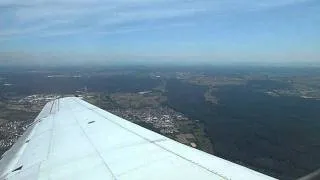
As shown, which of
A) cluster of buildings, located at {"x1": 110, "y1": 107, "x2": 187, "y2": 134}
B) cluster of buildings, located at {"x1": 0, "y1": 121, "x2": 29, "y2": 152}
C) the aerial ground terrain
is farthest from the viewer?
cluster of buildings, located at {"x1": 110, "y1": 107, "x2": 187, "y2": 134}

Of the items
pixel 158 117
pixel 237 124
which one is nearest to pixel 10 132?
pixel 158 117

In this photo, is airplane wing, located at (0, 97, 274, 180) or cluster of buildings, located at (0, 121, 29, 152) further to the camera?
cluster of buildings, located at (0, 121, 29, 152)

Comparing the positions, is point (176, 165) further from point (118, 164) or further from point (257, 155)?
point (257, 155)

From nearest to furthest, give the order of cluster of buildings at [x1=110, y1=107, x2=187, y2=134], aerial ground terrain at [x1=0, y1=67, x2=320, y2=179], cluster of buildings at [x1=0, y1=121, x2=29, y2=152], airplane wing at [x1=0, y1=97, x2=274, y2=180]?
airplane wing at [x1=0, y1=97, x2=274, y2=180]
cluster of buildings at [x1=0, y1=121, x2=29, y2=152]
aerial ground terrain at [x1=0, y1=67, x2=320, y2=179]
cluster of buildings at [x1=110, y1=107, x2=187, y2=134]

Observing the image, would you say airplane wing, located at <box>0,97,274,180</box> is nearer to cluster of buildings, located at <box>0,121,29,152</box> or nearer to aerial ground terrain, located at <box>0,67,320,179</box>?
aerial ground terrain, located at <box>0,67,320,179</box>

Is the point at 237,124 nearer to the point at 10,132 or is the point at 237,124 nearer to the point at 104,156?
the point at 10,132

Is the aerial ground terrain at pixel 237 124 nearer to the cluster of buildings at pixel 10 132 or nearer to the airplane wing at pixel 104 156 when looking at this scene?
the cluster of buildings at pixel 10 132

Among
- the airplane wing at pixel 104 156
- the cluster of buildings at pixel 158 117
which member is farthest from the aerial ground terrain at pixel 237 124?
the airplane wing at pixel 104 156

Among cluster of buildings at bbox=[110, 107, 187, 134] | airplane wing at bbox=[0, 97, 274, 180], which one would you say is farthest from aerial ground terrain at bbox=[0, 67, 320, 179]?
airplane wing at bbox=[0, 97, 274, 180]

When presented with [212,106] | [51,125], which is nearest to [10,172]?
[51,125]
